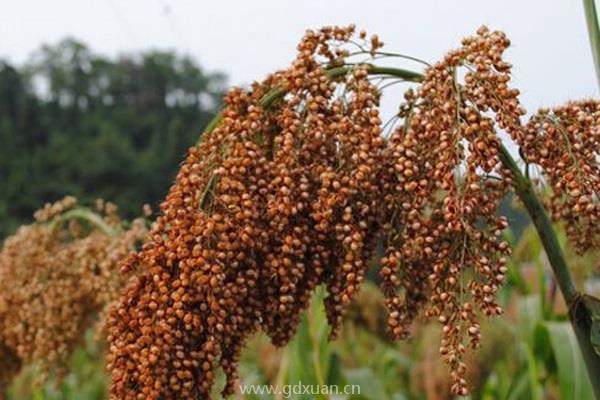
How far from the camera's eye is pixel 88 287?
3.40 metres

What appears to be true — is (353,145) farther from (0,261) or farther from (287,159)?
(0,261)

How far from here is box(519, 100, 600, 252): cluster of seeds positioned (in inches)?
69.5

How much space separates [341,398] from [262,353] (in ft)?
11.5

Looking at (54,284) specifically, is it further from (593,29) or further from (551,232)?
(593,29)

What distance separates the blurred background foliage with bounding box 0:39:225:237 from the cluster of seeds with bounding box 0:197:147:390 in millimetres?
49157

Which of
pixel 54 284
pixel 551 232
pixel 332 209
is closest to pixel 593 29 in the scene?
pixel 551 232

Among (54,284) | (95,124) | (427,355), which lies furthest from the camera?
(95,124)

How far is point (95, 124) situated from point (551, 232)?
2408 inches

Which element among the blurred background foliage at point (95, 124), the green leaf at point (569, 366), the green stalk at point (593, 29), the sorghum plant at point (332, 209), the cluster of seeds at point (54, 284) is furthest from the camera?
the blurred background foliage at point (95, 124)

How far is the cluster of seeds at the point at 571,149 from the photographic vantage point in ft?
5.79

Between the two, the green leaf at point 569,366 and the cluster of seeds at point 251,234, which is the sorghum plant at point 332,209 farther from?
the green leaf at point 569,366

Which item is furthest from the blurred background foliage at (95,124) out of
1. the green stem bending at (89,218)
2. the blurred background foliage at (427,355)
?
the green stem bending at (89,218)

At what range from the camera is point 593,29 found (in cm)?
196

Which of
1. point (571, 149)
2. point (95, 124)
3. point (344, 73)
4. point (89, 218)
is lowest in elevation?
point (571, 149)
